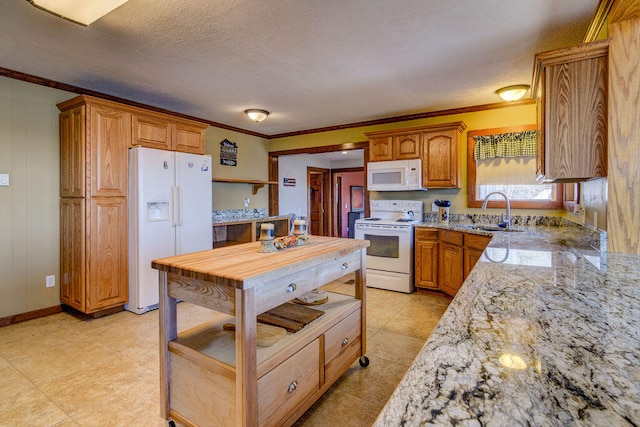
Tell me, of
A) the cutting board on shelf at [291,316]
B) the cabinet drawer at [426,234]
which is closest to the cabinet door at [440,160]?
the cabinet drawer at [426,234]

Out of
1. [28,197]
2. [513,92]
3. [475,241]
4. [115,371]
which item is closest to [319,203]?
[475,241]

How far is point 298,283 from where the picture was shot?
1.64 metres

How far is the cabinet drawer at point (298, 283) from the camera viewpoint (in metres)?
1.44

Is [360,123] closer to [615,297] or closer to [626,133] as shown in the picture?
[626,133]

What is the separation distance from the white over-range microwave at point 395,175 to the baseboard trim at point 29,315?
13.0 ft

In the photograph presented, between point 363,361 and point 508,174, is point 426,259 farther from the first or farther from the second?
point 363,361

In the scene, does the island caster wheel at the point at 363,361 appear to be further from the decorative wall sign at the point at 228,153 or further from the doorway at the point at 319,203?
the doorway at the point at 319,203

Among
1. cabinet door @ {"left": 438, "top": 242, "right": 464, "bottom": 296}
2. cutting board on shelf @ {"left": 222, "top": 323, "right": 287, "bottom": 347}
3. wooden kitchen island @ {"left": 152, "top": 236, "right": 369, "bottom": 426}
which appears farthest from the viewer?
cabinet door @ {"left": 438, "top": 242, "right": 464, "bottom": 296}

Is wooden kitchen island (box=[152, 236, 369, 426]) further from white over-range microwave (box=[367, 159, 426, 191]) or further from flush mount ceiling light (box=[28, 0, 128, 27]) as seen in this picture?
white over-range microwave (box=[367, 159, 426, 191])

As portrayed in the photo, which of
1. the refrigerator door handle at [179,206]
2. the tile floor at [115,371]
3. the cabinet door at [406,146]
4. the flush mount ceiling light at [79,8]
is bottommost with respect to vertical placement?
the tile floor at [115,371]

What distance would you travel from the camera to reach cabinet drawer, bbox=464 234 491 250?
10.5 feet

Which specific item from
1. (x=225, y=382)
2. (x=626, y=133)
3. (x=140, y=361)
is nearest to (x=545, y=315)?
(x=225, y=382)

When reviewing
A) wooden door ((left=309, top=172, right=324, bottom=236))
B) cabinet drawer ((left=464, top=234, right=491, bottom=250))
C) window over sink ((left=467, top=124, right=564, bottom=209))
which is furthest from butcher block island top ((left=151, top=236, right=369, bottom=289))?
wooden door ((left=309, top=172, right=324, bottom=236))

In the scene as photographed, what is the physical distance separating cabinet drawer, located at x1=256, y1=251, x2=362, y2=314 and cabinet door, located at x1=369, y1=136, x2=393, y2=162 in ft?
8.54
